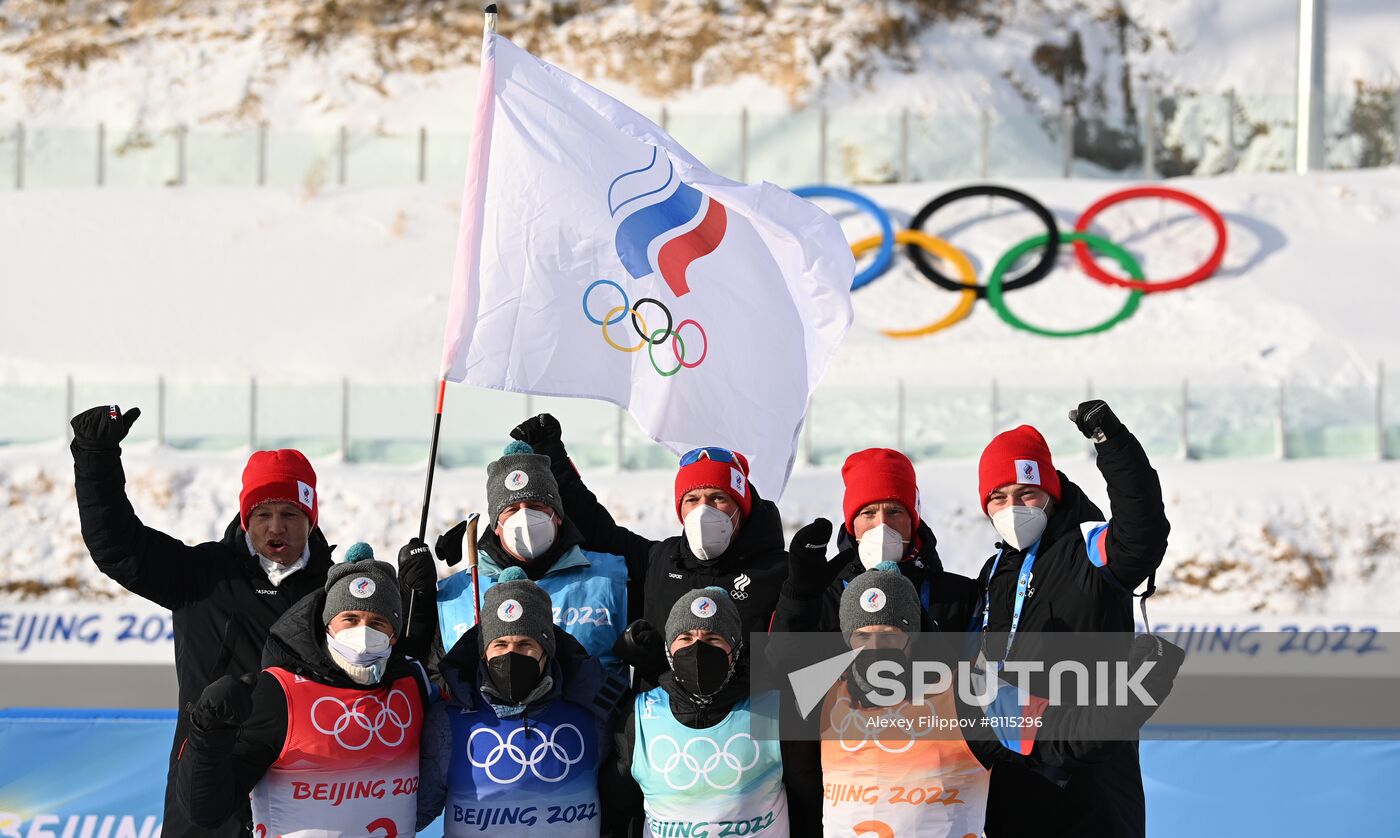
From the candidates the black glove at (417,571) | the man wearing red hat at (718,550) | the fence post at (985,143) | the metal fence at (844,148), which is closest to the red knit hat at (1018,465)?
the man wearing red hat at (718,550)

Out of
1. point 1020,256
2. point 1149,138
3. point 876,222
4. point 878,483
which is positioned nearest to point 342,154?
point 876,222

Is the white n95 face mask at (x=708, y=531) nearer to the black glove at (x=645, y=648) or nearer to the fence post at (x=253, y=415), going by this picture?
the black glove at (x=645, y=648)

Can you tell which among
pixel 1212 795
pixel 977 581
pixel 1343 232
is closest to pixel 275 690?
pixel 977 581

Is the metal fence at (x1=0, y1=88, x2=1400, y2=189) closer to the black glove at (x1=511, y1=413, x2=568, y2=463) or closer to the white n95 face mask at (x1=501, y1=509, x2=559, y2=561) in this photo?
the black glove at (x1=511, y1=413, x2=568, y2=463)

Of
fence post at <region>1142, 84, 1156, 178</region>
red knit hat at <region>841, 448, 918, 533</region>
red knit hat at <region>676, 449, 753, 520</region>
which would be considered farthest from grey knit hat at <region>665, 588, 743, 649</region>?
fence post at <region>1142, 84, 1156, 178</region>

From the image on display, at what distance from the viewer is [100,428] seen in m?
4.76

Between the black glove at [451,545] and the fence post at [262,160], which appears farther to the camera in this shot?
the fence post at [262,160]

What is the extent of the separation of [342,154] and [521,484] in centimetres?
2541

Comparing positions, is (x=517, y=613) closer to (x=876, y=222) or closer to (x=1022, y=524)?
(x=1022, y=524)

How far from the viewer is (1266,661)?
12.5 metres

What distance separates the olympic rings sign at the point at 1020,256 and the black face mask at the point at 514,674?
2074 cm

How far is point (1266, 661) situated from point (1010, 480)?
8.67m

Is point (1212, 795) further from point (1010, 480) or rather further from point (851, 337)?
point (851, 337)

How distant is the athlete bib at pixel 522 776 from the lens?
4469mm
